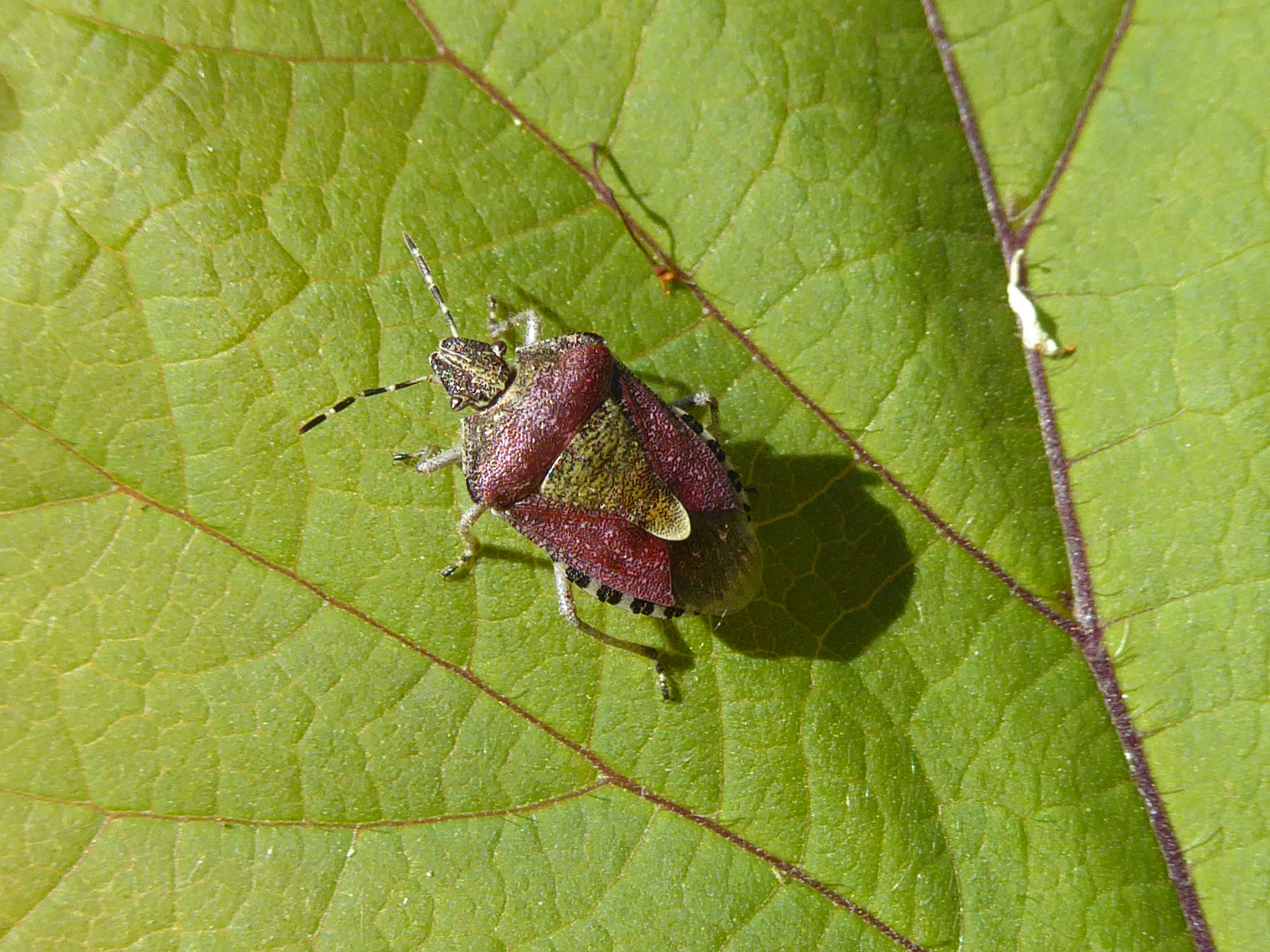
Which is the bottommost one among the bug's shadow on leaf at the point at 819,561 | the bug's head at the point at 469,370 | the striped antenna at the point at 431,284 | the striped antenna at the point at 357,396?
the bug's shadow on leaf at the point at 819,561

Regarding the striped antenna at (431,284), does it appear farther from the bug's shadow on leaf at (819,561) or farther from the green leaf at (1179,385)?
the green leaf at (1179,385)

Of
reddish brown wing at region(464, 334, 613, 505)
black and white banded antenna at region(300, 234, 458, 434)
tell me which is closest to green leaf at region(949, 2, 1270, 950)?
reddish brown wing at region(464, 334, 613, 505)

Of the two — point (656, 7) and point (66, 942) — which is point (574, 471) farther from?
point (66, 942)

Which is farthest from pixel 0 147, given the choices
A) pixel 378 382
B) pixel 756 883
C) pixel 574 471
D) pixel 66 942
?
pixel 756 883

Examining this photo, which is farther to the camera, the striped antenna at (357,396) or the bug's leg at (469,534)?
the bug's leg at (469,534)

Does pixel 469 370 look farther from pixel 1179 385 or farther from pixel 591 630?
pixel 1179 385

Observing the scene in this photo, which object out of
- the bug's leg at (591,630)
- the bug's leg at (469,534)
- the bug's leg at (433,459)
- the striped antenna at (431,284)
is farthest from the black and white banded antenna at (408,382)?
the bug's leg at (591,630)

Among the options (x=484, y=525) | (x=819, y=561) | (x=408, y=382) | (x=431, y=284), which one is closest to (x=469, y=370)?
(x=408, y=382)
